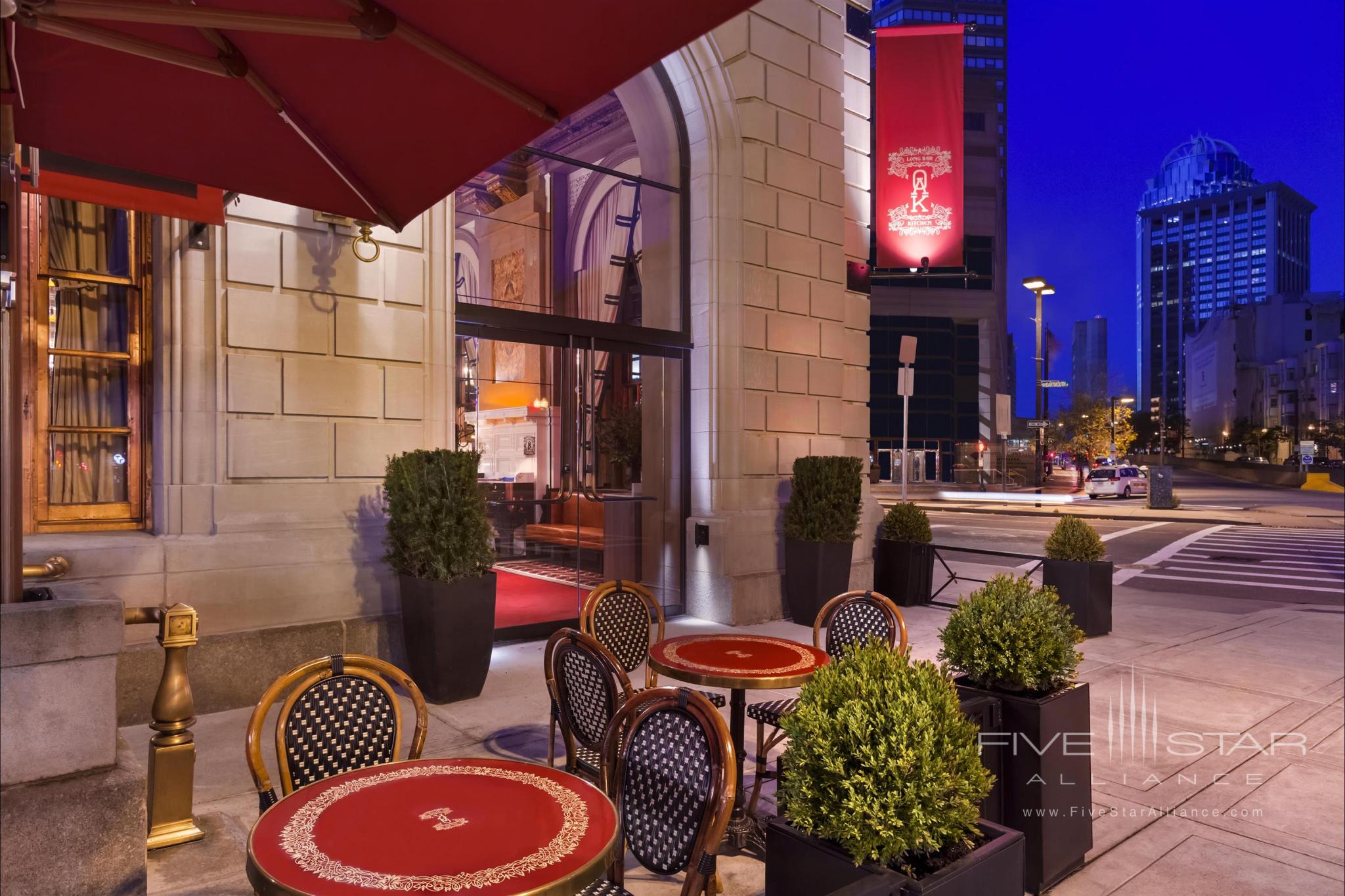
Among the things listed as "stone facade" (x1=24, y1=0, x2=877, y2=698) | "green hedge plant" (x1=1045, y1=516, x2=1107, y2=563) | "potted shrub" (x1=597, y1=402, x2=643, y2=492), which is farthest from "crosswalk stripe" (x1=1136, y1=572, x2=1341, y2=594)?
"potted shrub" (x1=597, y1=402, x2=643, y2=492)

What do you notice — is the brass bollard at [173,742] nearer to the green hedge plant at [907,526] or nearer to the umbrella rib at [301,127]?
the umbrella rib at [301,127]

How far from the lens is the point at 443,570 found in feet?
20.6

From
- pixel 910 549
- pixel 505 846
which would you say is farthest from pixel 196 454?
pixel 910 549

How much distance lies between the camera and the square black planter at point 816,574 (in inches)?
368

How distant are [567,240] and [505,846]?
778cm

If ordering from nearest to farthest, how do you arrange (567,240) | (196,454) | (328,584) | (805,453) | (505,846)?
(505,846) < (196,454) < (328,584) < (567,240) < (805,453)

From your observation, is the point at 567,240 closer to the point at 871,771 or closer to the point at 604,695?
the point at 604,695

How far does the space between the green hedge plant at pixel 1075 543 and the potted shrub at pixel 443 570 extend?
20.3ft

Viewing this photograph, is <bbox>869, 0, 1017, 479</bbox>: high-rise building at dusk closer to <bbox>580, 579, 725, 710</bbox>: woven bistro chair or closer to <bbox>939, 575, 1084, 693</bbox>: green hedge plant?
<bbox>580, 579, 725, 710</bbox>: woven bistro chair

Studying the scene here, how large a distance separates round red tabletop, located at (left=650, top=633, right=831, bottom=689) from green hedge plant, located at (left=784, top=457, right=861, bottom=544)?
438cm

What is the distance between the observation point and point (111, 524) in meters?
6.31

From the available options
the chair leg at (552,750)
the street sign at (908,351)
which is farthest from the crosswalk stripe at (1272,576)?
the chair leg at (552,750)

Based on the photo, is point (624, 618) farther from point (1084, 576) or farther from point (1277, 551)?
point (1277, 551)

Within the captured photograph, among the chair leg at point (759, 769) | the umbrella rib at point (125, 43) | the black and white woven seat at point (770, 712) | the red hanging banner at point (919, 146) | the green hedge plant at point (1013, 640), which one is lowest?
the chair leg at point (759, 769)
